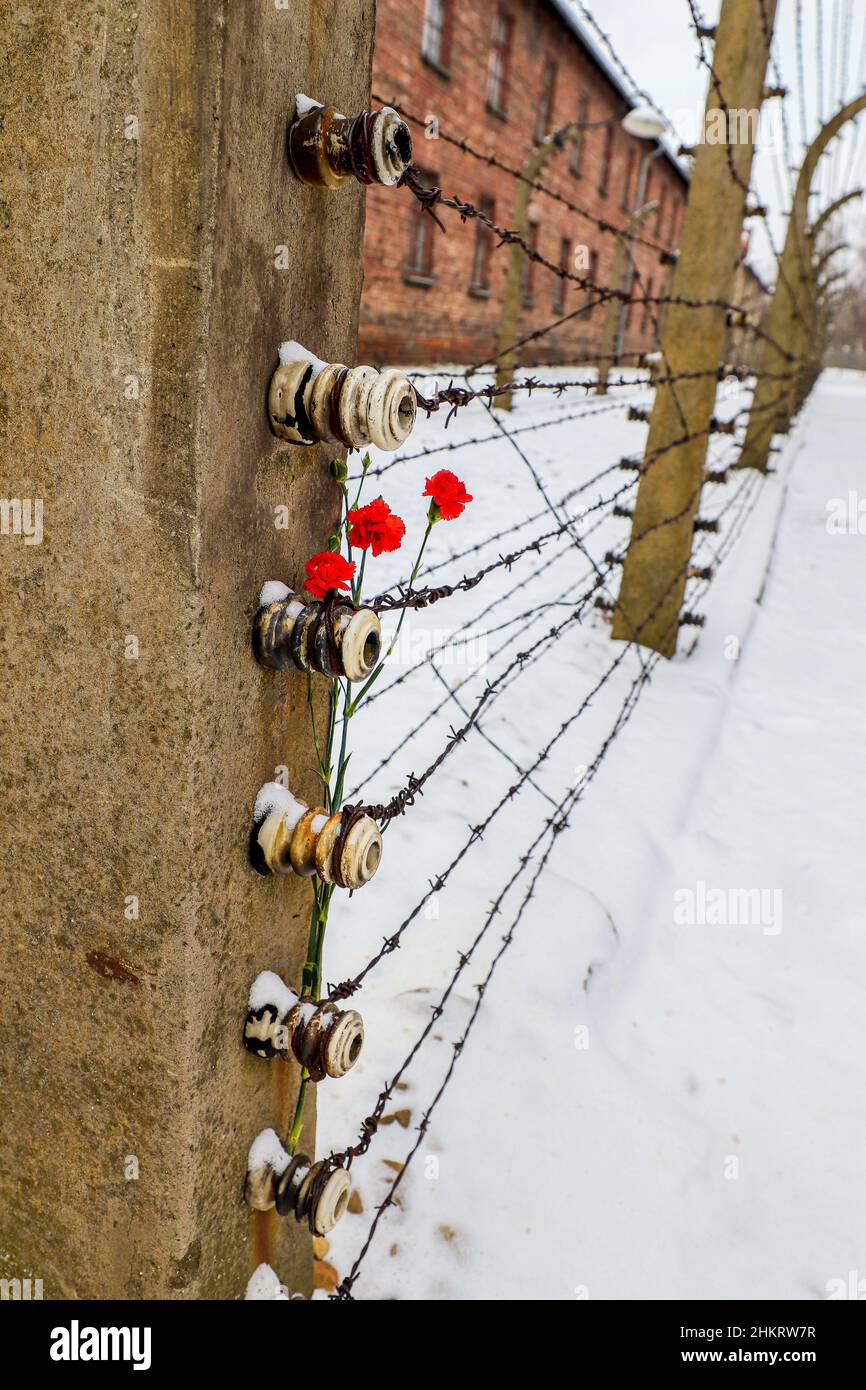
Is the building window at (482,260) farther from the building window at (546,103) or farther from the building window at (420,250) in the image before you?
the building window at (546,103)

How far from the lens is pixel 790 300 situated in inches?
336

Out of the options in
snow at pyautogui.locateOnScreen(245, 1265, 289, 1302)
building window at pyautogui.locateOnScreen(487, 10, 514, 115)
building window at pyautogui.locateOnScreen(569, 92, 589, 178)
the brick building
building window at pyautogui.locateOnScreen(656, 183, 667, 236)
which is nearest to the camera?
snow at pyautogui.locateOnScreen(245, 1265, 289, 1302)

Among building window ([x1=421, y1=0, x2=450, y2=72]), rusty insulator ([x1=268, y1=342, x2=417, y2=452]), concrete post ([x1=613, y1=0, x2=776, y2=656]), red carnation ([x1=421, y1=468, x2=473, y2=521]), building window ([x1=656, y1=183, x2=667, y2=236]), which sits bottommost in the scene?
red carnation ([x1=421, y1=468, x2=473, y2=521])

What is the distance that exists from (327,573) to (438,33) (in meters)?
14.3

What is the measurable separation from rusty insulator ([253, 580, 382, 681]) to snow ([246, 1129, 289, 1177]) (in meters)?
0.64

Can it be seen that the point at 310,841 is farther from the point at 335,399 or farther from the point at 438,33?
the point at 438,33

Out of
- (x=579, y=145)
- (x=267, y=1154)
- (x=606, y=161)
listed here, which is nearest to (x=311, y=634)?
(x=267, y=1154)

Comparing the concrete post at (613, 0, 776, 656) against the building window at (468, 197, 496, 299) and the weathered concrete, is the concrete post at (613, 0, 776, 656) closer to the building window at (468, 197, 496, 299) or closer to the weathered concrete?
the weathered concrete

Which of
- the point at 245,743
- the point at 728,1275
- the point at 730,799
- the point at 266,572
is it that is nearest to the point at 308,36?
the point at 266,572

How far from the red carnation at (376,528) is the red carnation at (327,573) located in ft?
0.16

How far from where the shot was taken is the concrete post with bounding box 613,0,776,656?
3.48m

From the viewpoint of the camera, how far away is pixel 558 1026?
208 centimetres

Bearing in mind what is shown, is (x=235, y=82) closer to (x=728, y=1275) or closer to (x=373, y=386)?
(x=373, y=386)

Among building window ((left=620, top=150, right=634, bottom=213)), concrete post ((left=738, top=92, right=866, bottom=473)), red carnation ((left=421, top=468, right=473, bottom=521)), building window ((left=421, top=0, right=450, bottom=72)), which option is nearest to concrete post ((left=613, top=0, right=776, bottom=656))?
red carnation ((left=421, top=468, right=473, bottom=521))
